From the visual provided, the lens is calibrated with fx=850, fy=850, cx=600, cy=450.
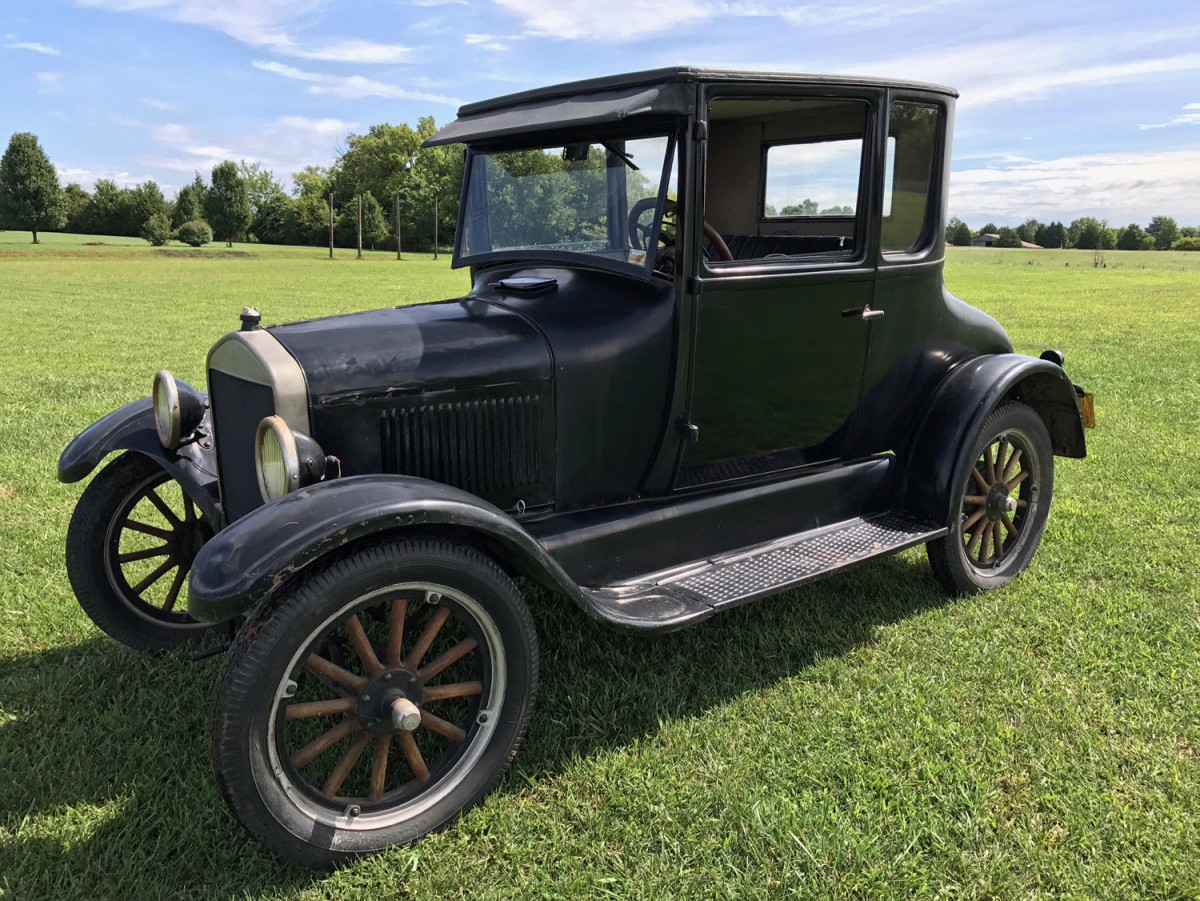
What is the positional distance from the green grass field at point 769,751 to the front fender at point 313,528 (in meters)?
0.84

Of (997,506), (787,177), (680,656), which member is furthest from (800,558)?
(787,177)

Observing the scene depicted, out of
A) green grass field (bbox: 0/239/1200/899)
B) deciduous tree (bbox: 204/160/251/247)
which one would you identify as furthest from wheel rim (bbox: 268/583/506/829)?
deciduous tree (bbox: 204/160/251/247)

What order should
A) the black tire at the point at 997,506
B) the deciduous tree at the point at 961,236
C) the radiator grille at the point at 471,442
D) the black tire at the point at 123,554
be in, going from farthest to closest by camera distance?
the deciduous tree at the point at 961,236, the black tire at the point at 997,506, the black tire at the point at 123,554, the radiator grille at the point at 471,442

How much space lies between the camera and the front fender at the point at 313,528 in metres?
2.18

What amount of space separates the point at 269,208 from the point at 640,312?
257ft

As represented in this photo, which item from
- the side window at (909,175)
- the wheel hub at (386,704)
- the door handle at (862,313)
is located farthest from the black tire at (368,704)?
Result: the side window at (909,175)

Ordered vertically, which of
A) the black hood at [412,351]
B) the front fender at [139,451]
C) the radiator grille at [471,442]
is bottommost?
the front fender at [139,451]

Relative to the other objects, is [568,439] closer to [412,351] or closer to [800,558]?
[412,351]

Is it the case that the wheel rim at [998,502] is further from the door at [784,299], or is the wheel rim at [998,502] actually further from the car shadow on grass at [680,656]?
the door at [784,299]

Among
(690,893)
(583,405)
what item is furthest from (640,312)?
(690,893)

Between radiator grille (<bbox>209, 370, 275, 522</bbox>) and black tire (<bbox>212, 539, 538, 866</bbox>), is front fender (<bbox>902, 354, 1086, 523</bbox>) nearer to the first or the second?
black tire (<bbox>212, 539, 538, 866</bbox>)

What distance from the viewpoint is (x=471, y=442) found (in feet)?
9.71

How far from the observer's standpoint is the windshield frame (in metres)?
3.11

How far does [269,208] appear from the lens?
73.1m
